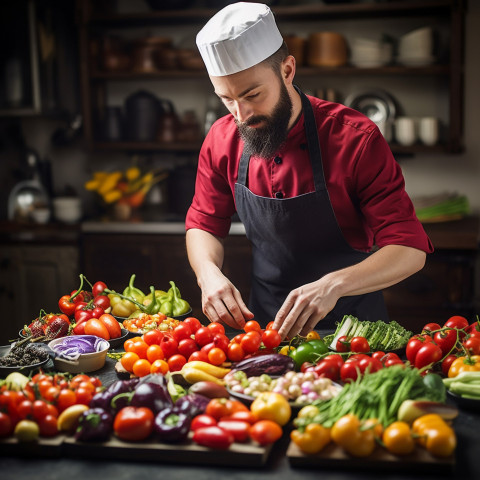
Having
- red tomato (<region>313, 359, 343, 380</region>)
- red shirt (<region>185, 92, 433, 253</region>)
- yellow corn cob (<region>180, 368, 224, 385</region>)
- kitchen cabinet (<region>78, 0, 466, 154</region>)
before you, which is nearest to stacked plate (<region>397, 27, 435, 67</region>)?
kitchen cabinet (<region>78, 0, 466, 154</region>)

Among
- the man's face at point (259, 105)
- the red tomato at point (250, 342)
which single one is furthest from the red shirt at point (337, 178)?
the red tomato at point (250, 342)

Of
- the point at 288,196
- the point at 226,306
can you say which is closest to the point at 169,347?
the point at 226,306

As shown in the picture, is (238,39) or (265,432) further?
(238,39)

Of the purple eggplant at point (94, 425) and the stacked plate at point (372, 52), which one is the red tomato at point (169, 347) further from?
the stacked plate at point (372, 52)

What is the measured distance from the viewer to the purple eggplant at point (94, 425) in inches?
51.2

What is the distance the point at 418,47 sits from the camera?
12.4 feet

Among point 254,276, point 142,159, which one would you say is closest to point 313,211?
point 254,276

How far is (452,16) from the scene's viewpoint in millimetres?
3639

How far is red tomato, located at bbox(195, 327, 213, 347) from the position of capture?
1.75 meters

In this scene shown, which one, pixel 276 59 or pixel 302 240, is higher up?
pixel 276 59

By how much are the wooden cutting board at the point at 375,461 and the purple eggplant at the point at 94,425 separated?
370 mm

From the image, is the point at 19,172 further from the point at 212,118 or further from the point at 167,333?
the point at 167,333

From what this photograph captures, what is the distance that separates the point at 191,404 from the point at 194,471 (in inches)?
5.9

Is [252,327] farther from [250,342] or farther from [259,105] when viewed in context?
[259,105]
